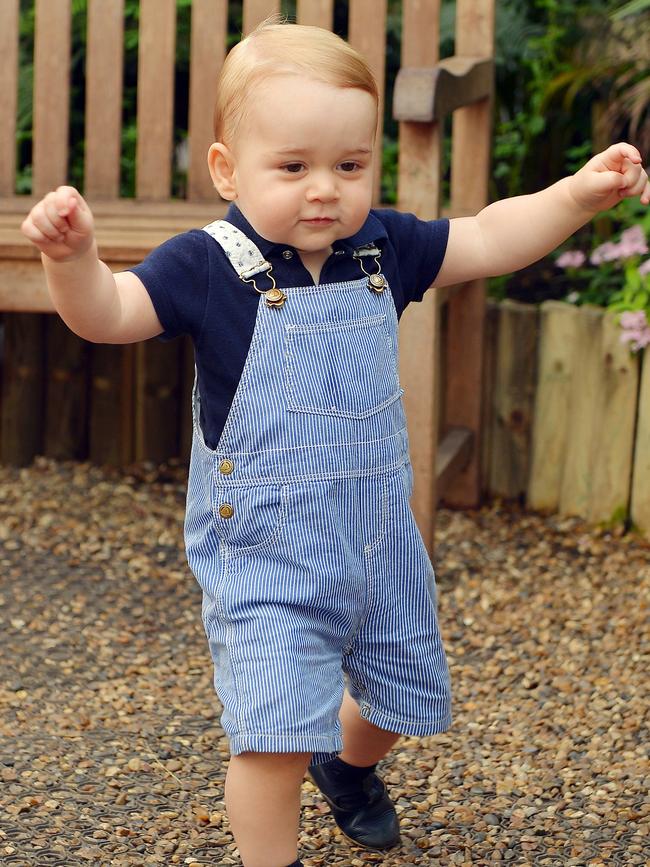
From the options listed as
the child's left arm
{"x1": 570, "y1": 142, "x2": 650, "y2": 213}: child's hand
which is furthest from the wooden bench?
{"x1": 570, "y1": 142, "x2": 650, "y2": 213}: child's hand

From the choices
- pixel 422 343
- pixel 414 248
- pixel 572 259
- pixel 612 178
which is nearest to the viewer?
pixel 612 178

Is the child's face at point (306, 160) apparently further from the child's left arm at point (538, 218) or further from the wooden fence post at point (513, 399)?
the wooden fence post at point (513, 399)

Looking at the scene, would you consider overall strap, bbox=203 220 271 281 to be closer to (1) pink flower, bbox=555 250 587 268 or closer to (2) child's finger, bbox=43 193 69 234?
(2) child's finger, bbox=43 193 69 234

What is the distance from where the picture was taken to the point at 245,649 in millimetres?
1758

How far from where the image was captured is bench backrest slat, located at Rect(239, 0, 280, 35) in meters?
3.62

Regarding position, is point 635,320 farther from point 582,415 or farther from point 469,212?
point 469,212

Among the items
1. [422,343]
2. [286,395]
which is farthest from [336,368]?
[422,343]

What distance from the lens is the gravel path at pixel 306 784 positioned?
7.19 feet

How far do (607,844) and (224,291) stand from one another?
1108mm

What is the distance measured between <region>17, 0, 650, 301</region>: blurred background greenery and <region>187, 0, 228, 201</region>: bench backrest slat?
2.22 feet

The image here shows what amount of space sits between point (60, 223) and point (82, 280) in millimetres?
109

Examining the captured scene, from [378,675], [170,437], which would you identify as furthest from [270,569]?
[170,437]

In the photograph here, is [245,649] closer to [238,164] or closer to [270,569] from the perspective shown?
[270,569]

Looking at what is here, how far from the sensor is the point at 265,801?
1.77 meters
